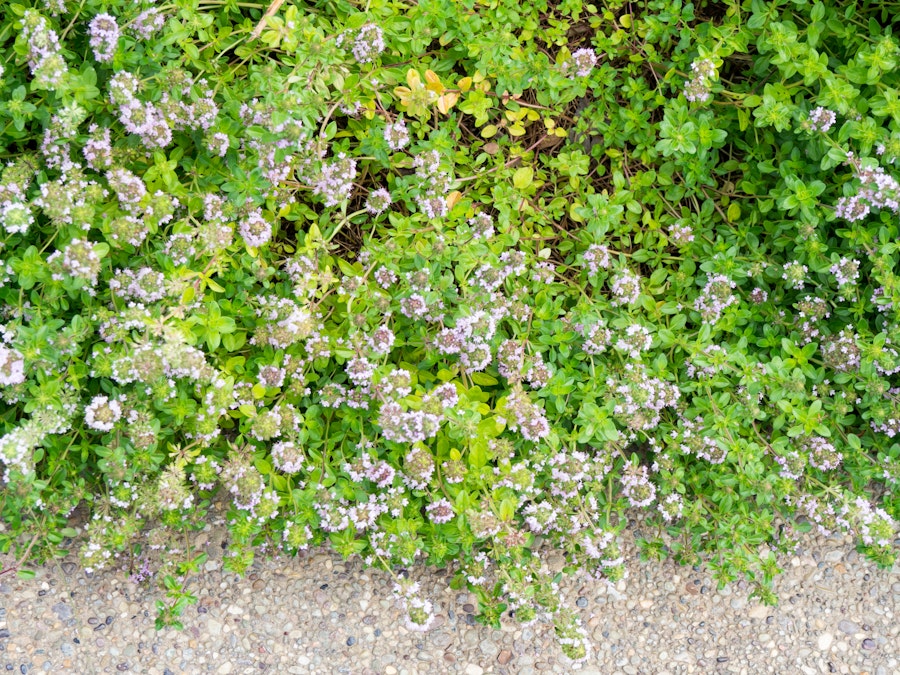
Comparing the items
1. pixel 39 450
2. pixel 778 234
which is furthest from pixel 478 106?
pixel 39 450

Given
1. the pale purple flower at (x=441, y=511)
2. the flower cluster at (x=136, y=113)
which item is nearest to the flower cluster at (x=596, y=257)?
the pale purple flower at (x=441, y=511)

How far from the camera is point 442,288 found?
2568 mm

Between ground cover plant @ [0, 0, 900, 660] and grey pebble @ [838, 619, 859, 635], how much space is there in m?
0.45

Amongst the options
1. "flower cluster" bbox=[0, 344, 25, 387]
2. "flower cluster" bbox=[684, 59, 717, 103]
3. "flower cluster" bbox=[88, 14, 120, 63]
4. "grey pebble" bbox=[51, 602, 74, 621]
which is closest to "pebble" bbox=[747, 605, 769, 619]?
"flower cluster" bbox=[684, 59, 717, 103]

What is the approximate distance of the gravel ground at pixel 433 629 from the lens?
2.90 m

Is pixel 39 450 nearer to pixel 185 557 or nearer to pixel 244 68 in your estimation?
pixel 185 557

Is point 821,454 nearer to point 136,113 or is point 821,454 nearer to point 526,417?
point 526,417

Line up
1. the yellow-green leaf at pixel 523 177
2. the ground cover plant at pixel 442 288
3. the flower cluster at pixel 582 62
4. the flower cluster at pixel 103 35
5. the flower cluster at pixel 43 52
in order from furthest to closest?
the yellow-green leaf at pixel 523 177
the flower cluster at pixel 582 62
the ground cover plant at pixel 442 288
the flower cluster at pixel 103 35
the flower cluster at pixel 43 52

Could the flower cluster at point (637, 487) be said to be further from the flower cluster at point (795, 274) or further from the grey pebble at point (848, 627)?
the grey pebble at point (848, 627)

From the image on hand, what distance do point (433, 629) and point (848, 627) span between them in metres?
1.70

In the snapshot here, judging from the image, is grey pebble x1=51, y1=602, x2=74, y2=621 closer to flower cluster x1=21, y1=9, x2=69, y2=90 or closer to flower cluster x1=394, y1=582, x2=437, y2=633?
flower cluster x1=394, y1=582, x2=437, y2=633

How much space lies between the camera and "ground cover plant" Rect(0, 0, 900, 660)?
93.7 inches

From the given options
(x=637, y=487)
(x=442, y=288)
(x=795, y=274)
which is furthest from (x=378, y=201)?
(x=795, y=274)

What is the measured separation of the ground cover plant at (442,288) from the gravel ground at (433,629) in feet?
0.56
